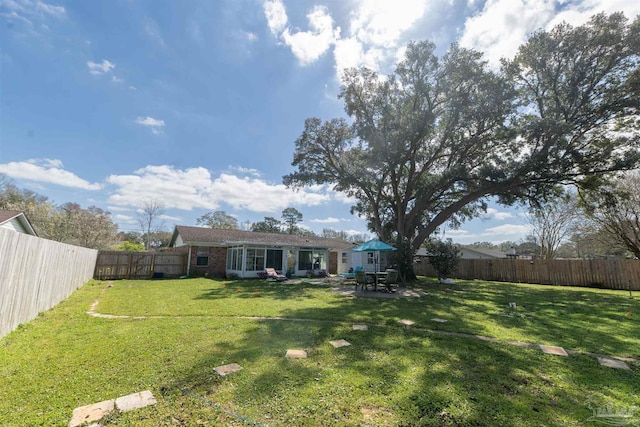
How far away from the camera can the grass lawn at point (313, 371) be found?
262 cm

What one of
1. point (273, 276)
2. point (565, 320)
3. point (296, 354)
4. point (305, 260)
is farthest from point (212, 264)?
point (565, 320)

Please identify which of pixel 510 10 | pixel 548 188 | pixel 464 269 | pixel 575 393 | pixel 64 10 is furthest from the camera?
pixel 464 269

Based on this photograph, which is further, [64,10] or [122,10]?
[122,10]

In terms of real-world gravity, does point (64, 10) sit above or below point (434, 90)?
below

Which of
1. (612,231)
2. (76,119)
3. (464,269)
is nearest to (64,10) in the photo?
(76,119)

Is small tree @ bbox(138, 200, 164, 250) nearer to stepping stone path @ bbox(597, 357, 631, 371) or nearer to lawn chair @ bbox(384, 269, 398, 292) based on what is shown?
lawn chair @ bbox(384, 269, 398, 292)

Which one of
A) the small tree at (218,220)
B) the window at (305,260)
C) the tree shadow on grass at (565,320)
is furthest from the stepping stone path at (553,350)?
the small tree at (218,220)

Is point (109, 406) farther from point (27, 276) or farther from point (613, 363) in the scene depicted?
point (613, 363)

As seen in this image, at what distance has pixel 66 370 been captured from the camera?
352 centimetres

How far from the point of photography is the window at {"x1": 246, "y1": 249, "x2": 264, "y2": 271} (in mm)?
17875

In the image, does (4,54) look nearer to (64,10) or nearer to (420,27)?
(64,10)

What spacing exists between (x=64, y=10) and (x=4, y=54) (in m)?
2.35

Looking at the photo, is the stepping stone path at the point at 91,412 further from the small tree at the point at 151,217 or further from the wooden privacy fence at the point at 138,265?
the small tree at the point at 151,217

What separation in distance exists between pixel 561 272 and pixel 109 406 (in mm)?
21681
